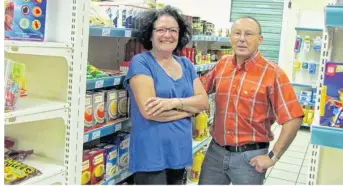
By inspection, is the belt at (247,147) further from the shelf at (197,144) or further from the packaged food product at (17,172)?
the shelf at (197,144)

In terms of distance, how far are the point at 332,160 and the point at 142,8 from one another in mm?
1592

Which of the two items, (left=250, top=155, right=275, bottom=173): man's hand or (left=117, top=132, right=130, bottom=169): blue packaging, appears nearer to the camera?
(left=250, top=155, right=275, bottom=173): man's hand

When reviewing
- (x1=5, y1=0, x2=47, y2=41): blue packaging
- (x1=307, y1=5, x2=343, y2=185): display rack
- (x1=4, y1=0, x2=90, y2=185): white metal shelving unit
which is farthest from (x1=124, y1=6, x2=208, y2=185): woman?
(x1=307, y1=5, x2=343, y2=185): display rack

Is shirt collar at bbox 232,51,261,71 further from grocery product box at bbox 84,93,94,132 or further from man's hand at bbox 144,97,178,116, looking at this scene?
grocery product box at bbox 84,93,94,132

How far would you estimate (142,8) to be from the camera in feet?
8.78

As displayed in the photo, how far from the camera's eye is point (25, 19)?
69.3 inches

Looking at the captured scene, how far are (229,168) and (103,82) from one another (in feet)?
2.96

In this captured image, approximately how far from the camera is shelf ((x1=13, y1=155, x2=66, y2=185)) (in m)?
1.86

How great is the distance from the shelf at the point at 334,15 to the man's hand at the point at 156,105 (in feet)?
3.36

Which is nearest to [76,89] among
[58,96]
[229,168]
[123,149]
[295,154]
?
[58,96]

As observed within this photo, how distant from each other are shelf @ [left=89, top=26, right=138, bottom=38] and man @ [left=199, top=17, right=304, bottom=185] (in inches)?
27.0

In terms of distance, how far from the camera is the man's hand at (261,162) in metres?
2.09

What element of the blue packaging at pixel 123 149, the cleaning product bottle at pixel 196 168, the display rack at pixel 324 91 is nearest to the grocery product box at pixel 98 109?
the blue packaging at pixel 123 149

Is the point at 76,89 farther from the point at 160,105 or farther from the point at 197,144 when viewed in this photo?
the point at 197,144
